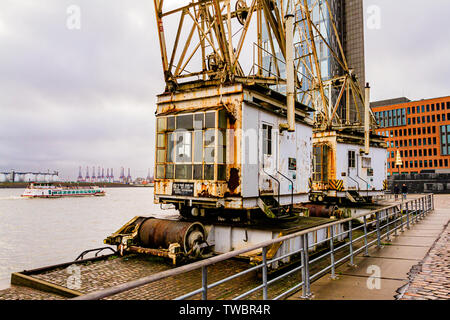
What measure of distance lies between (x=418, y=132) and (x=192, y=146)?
105969 millimetres

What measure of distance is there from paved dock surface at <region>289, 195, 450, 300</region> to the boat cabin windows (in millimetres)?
4639

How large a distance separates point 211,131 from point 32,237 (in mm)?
27902

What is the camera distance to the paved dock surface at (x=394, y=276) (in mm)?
6230

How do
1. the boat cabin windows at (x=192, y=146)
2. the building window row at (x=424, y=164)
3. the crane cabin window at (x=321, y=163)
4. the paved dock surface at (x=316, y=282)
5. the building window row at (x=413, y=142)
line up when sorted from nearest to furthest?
the paved dock surface at (x=316, y=282) → the boat cabin windows at (x=192, y=146) → the crane cabin window at (x=321, y=163) → the building window row at (x=424, y=164) → the building window row at (x=413, y=142)

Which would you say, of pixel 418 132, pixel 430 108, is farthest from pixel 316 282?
pixel 418 132

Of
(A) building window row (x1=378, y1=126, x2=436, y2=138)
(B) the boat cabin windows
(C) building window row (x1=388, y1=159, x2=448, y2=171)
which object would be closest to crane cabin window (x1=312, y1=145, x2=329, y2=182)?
(B) the boat cabin windows

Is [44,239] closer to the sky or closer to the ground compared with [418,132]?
closer to the ground

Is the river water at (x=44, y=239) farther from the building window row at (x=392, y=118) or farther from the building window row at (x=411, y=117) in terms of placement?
the building window row at (x=392, y=118)

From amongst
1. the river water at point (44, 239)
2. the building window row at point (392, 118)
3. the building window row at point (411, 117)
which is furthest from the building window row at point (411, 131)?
the river water at point (44, 239)

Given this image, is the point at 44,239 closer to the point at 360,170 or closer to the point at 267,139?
the point at 267,139

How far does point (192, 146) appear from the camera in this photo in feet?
34.3

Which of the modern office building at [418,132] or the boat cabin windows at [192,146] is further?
the modern office building at [418,132]

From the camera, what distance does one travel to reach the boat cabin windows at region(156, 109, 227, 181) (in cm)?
992

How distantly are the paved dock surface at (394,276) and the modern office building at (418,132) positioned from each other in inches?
3686
